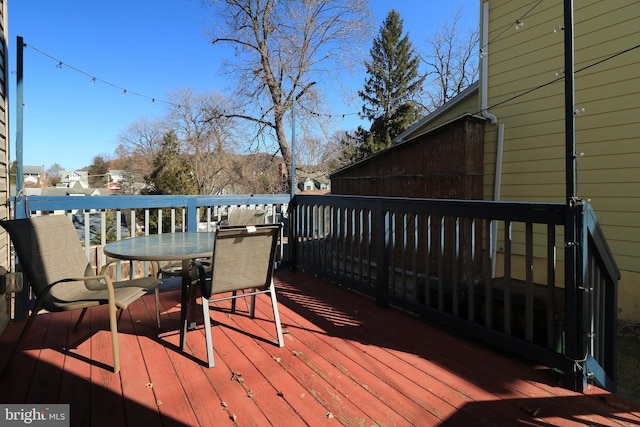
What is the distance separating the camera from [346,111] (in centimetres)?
1320

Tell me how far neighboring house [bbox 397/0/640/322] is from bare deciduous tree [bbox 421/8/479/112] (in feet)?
40.6

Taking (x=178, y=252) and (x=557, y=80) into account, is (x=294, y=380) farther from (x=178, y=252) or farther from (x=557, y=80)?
(x=557, y=80)

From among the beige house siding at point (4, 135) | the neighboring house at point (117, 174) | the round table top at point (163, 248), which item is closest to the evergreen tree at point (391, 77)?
the neighboring house at point (117, 174)

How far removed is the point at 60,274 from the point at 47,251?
18 centimetres

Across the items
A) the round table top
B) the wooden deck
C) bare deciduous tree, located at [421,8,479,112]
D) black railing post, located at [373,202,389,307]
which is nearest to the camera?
the wooden deck

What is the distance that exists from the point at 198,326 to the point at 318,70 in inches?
486

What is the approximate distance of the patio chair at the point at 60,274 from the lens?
2057 mm

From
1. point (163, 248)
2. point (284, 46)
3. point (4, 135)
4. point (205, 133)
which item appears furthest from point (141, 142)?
point (163, 248)

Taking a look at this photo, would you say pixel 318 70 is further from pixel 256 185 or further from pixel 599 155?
pixel 599 155

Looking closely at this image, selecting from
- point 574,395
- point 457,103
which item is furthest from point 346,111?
point 574,395

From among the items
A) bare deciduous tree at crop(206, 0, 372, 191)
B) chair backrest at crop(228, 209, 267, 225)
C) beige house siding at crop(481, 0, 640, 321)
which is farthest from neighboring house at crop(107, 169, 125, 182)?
beige house siding at crop(481, 0, 640, 321)

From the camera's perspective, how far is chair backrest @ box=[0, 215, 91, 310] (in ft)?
6.90

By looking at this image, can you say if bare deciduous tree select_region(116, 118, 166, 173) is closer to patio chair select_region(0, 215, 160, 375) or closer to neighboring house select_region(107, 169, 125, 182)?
neighboring house select_region(107, 169, 125, 182)

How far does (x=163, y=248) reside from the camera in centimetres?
245
